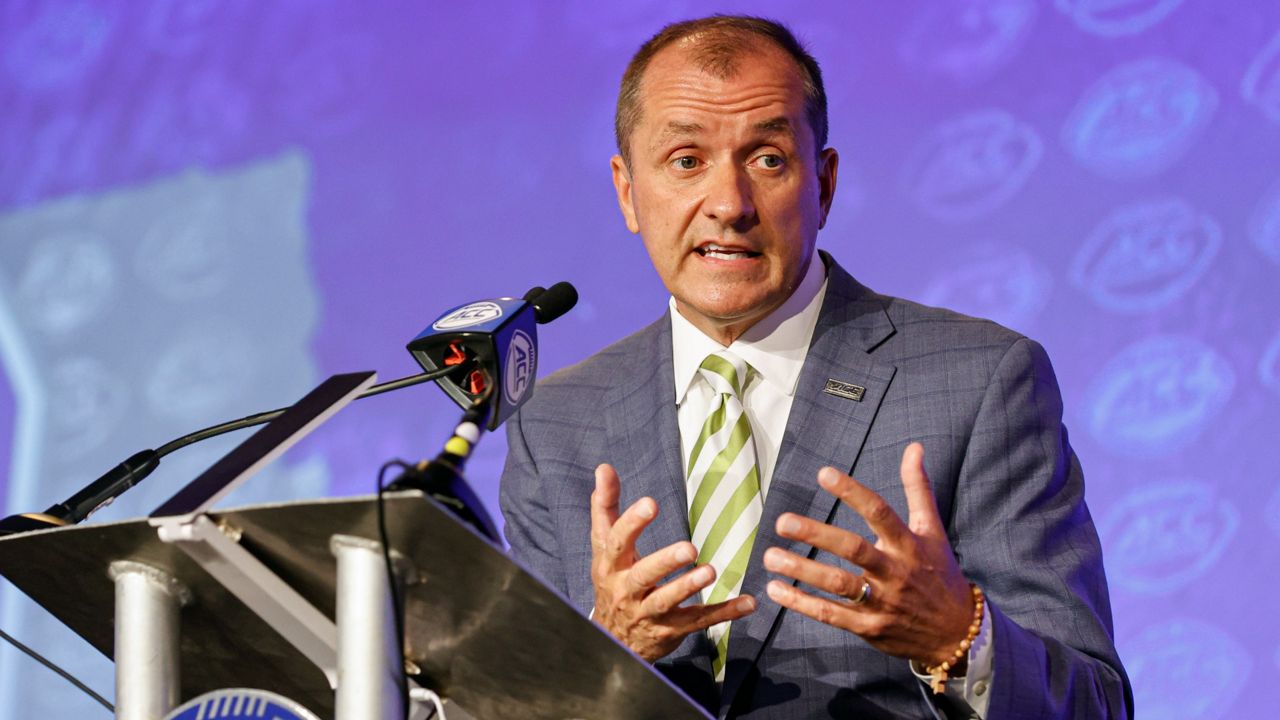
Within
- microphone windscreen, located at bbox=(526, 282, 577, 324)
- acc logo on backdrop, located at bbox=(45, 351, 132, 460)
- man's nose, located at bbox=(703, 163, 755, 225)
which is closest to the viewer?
microphone windscreen, located at bbox=(526, 282, 577, 324)

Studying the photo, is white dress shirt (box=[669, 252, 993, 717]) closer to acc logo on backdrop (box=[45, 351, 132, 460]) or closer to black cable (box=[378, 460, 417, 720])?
black cable (box=[378, 460, 417, 720])

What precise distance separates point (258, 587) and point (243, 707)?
0.11 metres

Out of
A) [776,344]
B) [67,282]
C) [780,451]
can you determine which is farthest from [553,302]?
[67,282]

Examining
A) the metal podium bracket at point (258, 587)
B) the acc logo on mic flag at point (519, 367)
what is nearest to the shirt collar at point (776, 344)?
the acc logo on mic flag at point (519, 367)

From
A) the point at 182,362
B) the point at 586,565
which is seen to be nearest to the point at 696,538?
the point at 586,565

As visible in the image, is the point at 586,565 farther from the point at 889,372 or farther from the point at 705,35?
the point at 705,35

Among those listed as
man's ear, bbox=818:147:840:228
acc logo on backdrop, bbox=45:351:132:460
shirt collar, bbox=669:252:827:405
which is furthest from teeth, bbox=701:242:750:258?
acc logo on backdrop, bbox=45:351:132:460

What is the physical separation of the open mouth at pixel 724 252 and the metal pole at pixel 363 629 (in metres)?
1.11

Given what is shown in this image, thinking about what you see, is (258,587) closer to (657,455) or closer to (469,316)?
(469,316)

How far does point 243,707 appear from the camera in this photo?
3.91ft

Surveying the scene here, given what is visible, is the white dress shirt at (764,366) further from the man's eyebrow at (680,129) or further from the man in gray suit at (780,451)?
the man's eyebrow at (680,129)

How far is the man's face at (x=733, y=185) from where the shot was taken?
2094 mm

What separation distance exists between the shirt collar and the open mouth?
122 millimetres

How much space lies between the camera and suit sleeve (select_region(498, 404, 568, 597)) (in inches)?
86.3
